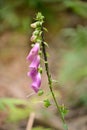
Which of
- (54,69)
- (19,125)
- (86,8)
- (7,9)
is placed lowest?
(19,125)

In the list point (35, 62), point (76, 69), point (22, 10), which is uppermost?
point (22, 10)

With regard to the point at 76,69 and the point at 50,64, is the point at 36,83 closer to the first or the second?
the point at 76,69

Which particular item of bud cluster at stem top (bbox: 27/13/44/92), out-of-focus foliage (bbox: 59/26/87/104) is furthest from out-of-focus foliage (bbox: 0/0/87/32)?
bud cluster at stem top (bbox: 27/13/44/92)

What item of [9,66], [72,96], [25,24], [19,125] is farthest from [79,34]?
[25,24]

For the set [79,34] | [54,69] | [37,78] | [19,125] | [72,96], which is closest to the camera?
[37,78]

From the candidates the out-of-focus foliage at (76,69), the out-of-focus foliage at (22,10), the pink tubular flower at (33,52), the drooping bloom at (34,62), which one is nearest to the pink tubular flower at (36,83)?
the drooping bloom at (34,62)

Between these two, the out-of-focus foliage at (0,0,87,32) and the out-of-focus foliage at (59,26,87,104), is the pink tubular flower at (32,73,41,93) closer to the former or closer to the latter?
the out-of-focus foliage at (59,26,87,104)

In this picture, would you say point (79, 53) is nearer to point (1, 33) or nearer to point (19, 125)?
point (19, 125)

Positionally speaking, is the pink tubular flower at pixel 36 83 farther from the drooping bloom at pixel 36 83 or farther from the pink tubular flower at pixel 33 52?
the pink tubular flower at pixel 33 52

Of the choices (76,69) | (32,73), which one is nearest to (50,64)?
(76,69)
